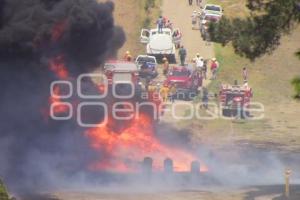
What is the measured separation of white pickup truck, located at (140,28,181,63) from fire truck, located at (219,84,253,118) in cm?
945

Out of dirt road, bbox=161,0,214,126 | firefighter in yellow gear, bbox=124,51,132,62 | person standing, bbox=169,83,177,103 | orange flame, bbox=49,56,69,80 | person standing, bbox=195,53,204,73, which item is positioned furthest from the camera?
dirt road, bbox=161,0,214,126

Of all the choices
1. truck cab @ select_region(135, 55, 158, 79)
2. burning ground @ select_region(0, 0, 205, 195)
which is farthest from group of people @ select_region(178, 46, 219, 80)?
burning ground @ select_region(0, 0, 205, 195)

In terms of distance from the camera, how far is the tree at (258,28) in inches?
1162

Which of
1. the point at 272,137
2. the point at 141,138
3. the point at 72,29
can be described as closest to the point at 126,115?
the point at 141,138

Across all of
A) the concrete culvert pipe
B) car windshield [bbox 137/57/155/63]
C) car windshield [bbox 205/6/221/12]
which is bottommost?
the concrete culvert pipe

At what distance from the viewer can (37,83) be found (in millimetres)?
35594

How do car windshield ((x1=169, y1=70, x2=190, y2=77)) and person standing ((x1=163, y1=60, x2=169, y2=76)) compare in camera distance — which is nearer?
car windshield ((x1=169, y1=70, x2=190, y2=77))

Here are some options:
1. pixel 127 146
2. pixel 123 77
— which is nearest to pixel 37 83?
pixel 127 146

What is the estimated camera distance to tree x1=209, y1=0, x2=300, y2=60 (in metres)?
29.5

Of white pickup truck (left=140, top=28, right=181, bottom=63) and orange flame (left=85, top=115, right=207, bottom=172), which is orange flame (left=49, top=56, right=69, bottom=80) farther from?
white pickup truck (left=140, top=28, right=181, bottom=63)

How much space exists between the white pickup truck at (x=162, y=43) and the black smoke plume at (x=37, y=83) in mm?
17782

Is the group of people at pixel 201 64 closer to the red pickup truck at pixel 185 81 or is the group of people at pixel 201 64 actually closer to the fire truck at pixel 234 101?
the red pickup truck at pixel 185 81

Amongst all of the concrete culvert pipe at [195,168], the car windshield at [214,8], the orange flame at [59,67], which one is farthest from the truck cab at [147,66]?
the concrete culvert pipe at [195,168]

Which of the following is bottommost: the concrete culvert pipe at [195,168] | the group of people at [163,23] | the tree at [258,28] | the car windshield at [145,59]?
the concrete culvert pipe at [195,168]
